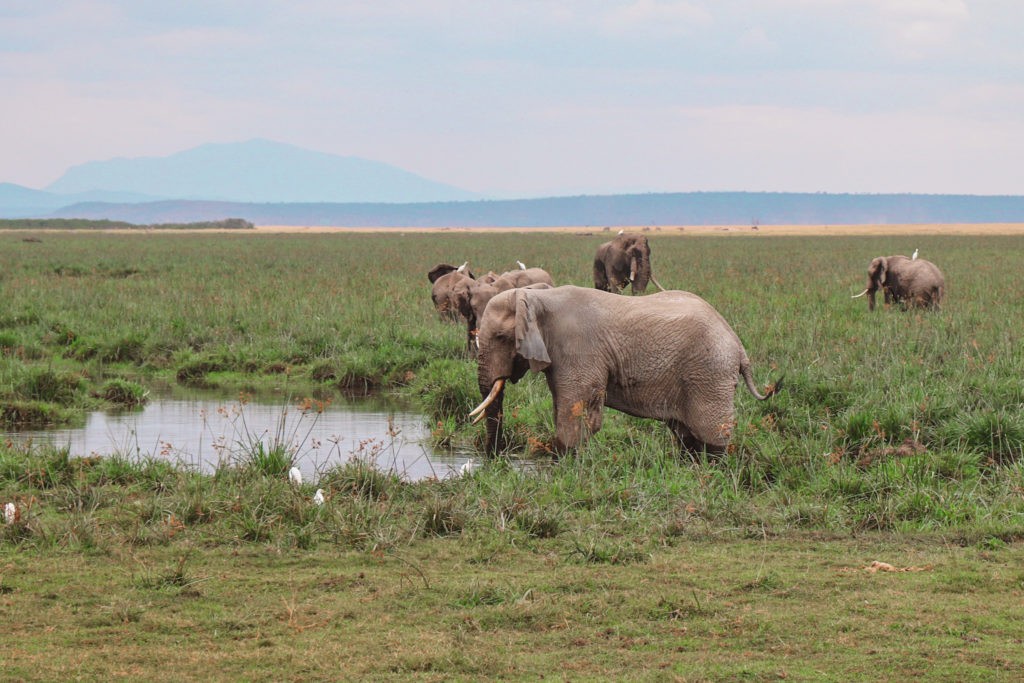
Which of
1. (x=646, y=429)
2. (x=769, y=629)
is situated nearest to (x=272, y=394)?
(x=646, y=429)

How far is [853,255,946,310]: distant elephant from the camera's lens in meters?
20.4

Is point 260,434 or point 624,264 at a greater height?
point 624,264

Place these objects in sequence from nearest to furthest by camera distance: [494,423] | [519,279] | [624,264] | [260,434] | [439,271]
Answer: [494,423]
[260,434]
[519,279]
[439,271]
[624,264]

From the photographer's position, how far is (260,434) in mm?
11898

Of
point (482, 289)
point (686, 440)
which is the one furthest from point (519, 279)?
point (686, 440)

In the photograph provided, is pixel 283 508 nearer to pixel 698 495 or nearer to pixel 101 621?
pixel 101 621

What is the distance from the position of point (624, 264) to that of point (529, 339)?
1771 cm

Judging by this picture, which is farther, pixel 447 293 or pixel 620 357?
pixel 447 293

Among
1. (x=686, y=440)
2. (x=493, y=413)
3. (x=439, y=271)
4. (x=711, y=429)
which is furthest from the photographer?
(x=439, y=271)

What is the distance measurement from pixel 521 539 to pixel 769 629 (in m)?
1.97

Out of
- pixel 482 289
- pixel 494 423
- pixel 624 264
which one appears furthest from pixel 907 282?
pixel 494 423

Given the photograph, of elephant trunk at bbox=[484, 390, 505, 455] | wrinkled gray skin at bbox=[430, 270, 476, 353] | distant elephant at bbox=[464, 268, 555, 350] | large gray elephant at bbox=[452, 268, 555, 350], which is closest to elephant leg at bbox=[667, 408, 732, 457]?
elephant trunk at bbox=[484, 390, 505, 455]

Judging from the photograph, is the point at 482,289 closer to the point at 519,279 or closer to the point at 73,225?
the point at 519,279

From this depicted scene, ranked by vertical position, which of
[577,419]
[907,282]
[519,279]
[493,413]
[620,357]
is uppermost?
[519,279]
